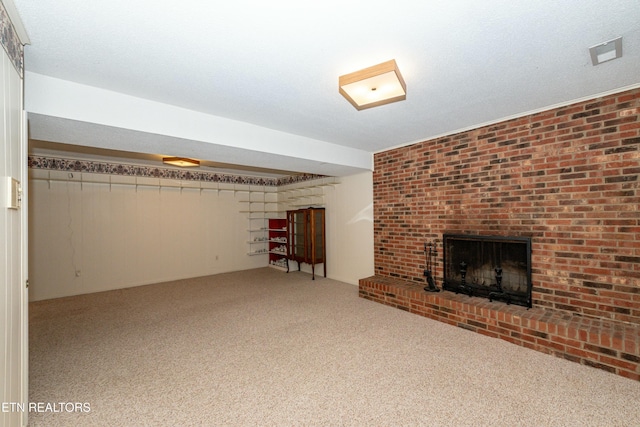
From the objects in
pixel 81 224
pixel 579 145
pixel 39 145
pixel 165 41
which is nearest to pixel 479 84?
pixel 579 145

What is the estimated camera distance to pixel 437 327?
323cm

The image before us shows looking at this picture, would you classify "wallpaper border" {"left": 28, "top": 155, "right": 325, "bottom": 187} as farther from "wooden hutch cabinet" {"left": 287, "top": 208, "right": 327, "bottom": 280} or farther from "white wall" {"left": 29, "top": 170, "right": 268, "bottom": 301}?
"wooden hutch cabinet" {"left": 287, "top": 208, "right": 327, "bottom": 280}

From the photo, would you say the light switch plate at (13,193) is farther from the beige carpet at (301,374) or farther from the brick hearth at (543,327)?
the brick hearth at (543,327)

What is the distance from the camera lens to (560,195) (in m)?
2.83

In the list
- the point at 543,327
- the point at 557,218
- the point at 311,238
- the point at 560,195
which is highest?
the point at 560,195

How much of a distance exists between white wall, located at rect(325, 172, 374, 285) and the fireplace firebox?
149cm

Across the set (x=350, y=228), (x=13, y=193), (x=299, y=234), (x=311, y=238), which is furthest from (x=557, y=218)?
(x=299, y=234)

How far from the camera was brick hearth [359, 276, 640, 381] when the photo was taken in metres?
2.26

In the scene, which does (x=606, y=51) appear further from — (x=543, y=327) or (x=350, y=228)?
(x=350, y=228)

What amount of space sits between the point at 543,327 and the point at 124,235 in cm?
658

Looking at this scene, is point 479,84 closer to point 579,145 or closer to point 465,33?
point 465,33

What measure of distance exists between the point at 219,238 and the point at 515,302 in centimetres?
581

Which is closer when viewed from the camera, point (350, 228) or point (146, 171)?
point (350, 228)

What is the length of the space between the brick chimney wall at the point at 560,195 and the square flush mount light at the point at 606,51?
36.0 inches
